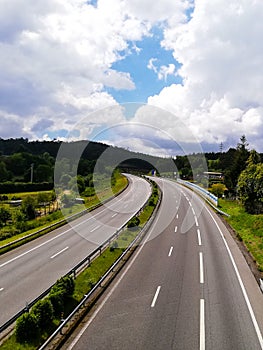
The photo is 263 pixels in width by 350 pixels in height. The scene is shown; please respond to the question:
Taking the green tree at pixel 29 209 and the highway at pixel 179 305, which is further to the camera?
the green tree at pixel 29 209

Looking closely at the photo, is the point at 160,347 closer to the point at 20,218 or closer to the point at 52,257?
the point at 52,257

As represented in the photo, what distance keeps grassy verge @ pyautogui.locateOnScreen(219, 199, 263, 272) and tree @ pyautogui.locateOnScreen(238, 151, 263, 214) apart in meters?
1.52

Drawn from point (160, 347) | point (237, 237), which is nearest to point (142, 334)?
point (160, 347)

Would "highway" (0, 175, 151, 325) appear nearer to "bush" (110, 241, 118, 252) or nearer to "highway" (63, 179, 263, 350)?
"bush" (110, 241, 118, 252)

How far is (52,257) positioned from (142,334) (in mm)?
14173

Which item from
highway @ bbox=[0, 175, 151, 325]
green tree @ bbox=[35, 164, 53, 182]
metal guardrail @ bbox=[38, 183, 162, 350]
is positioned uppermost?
green tree @ bbox=[35, 164, 53, 182]

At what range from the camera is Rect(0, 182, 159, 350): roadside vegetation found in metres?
12.8

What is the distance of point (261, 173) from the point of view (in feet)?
150

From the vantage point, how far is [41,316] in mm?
13742

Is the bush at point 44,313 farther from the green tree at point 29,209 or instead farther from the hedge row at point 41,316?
the green tree at point 29,209

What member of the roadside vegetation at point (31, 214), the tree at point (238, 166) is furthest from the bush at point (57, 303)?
the tree at point (238, 166)

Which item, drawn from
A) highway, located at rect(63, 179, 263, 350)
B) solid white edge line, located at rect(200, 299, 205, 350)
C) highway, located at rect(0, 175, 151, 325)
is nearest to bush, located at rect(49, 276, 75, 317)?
highway, located at rect(63, 179, 263, 350)

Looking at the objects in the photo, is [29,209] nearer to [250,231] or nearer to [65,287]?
[250,231]

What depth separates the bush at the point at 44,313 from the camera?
44.8 ft
